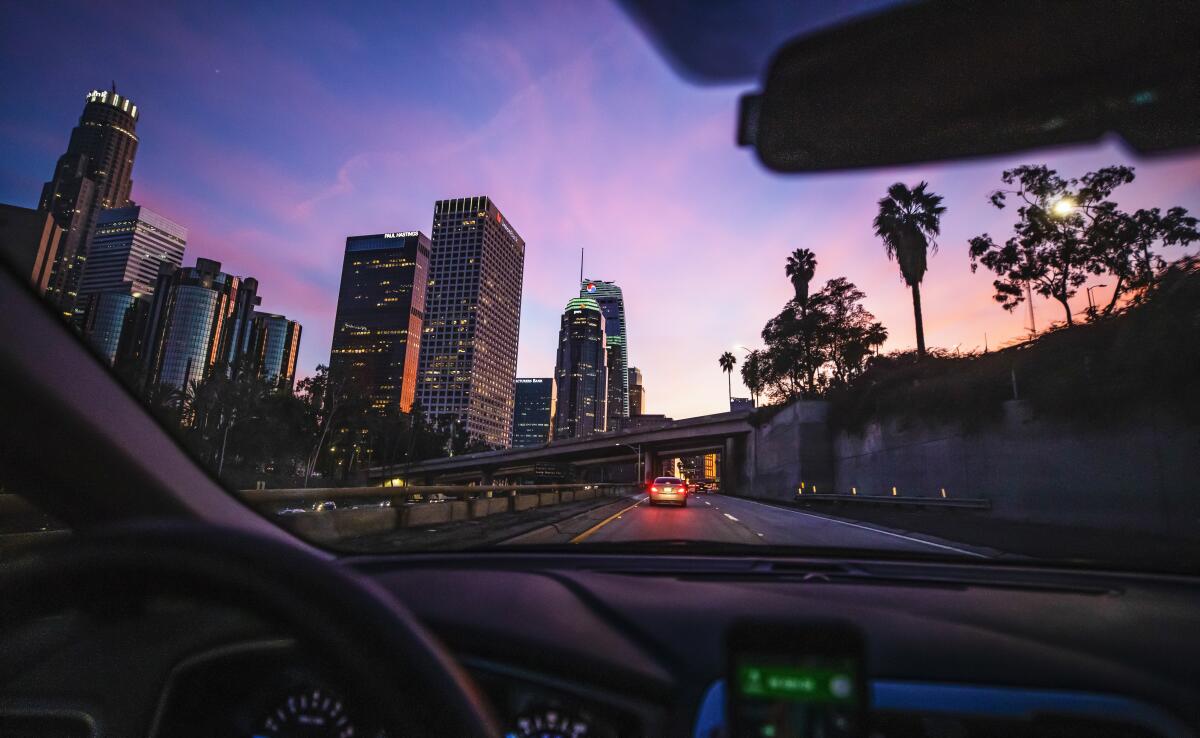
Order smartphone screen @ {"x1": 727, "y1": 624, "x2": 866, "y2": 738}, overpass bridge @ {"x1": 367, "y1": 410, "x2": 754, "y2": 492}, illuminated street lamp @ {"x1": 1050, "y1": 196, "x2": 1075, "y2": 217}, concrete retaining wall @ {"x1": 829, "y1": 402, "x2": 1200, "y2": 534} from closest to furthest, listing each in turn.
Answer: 1. smartphone screen @ {"x1": 727, "y1": 624, "x2": 866, "y2": 738}
2. concrete retaining wall @ {"x1": 829, "y1": 402, "x2": 1200, "y2": 534}
3. illuminated street lamp @ {"x1": 1050, "y1": 196, "x2": 1075, "y2": 217}
4. overpass bridge @ {"x1": 367, "y1": 410, "x2": 754, "y2": 492}

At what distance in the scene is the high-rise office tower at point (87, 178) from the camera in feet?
7.47

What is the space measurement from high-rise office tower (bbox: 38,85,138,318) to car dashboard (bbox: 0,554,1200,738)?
4.20 ft

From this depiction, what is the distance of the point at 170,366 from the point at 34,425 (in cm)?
109

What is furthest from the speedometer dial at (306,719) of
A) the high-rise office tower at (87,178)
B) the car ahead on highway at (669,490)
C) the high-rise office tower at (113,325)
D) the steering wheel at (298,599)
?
the car ahead on highway at (669,490)

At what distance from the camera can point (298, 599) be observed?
34.1 inches

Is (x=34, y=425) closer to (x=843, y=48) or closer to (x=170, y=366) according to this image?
(x=170, y=366)

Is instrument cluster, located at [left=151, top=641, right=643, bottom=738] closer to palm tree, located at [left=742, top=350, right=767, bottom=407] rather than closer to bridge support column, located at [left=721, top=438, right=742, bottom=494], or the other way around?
palm tree, located at [left=742, top=350, right=767, bottom=407]

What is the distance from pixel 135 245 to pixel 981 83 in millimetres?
5137

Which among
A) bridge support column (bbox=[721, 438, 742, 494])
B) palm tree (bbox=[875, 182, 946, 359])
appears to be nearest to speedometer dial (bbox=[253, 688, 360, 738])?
palm tree (bbox=[875, 182, 946, 359])

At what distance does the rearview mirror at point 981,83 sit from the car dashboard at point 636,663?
2850 mm

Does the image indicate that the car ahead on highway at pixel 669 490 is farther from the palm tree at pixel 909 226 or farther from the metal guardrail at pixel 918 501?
the palm tree at pixel 909 226

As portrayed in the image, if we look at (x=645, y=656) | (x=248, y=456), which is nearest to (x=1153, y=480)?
(x=645, y=656)

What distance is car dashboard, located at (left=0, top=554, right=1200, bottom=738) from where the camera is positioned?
5.62 ft

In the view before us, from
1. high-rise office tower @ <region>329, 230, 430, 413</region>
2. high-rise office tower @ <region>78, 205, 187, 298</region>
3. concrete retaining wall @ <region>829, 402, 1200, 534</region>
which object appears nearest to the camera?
high-rise office tower @ <region>78, 205, 187, 298</region>
